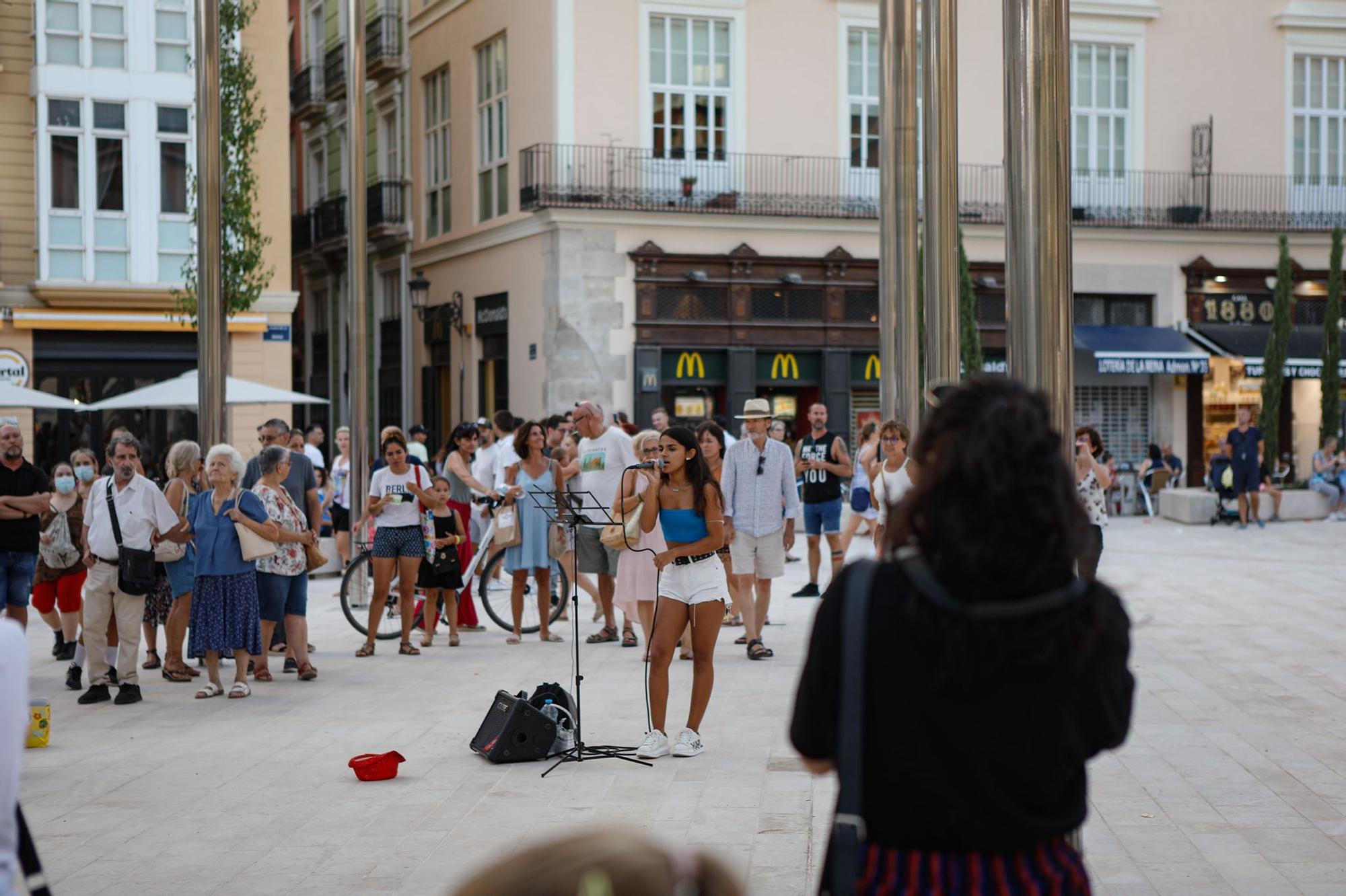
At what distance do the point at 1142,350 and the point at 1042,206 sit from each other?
2801cm

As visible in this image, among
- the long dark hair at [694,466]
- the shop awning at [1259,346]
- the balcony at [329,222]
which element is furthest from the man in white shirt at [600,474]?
the balcony at [329,222]

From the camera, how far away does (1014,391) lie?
3.05 m

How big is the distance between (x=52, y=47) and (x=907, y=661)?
28310 mm

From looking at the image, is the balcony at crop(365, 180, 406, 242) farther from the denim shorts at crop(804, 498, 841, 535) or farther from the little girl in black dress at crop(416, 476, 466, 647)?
the little girl in black dress at crop(416, 476, 466, 647)

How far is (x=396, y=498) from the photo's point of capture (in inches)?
535

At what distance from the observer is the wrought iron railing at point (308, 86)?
41938mm

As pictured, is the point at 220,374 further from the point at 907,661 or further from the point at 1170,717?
the point at 907,661

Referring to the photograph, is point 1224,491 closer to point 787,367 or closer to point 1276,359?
point 1276,359

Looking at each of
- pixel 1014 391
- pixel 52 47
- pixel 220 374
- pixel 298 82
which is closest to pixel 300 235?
pixel 298 82

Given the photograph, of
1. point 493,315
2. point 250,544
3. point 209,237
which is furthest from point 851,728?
point 493,315

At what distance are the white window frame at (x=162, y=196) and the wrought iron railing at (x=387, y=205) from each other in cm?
926

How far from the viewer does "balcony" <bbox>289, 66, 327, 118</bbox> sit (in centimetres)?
4184

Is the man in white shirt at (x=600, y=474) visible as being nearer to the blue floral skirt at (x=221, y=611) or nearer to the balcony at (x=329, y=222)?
the blue floral skirt at (x=221, y=611)

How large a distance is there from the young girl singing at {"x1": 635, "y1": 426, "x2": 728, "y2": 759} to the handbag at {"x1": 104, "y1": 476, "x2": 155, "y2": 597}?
397cm
